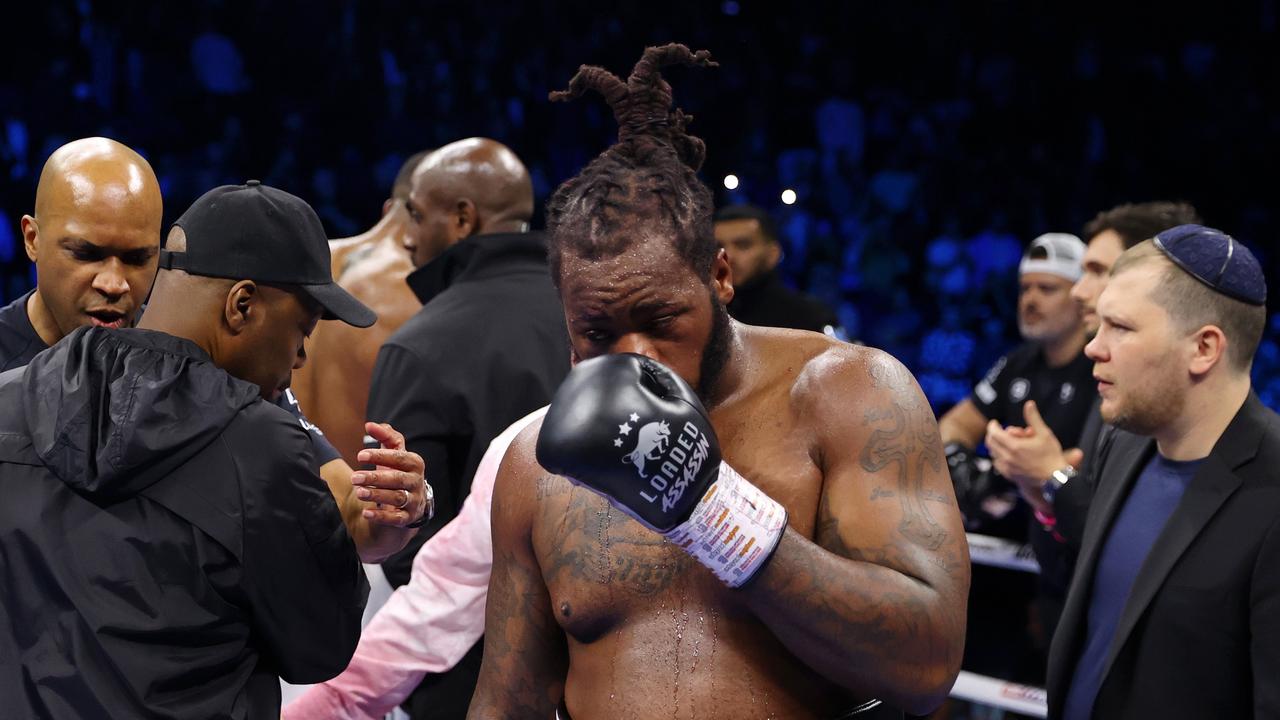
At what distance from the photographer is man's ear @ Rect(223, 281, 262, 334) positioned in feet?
5.12

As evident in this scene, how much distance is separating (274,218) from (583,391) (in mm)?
704

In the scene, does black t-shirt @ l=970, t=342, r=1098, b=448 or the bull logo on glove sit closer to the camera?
the bull logo on glove

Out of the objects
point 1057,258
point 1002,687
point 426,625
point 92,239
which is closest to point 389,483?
point 426,625

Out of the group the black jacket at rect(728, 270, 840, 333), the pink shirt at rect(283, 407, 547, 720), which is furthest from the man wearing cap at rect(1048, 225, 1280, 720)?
the black jacket at rect(728, 270, 840, 333)

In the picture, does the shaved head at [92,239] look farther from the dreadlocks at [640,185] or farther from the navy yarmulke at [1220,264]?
the navy yarmulke at [1220,264]

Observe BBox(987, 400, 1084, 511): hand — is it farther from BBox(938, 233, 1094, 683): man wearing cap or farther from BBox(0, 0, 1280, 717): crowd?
BBox(938, 233, 1094, 683): man wearing cap

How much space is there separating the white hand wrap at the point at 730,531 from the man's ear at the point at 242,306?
719 millimetres

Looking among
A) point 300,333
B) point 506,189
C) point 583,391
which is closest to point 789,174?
point 506,189

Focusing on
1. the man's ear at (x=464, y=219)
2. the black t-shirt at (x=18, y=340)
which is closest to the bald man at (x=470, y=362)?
the man's ear at (x=464, y=219)

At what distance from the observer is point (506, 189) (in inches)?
114

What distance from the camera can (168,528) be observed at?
1412 millimetres

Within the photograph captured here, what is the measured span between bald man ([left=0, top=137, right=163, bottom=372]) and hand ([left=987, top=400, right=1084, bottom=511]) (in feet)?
5.19

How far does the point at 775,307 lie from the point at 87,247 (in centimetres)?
274

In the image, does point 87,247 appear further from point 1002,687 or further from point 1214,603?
point 1002,687
